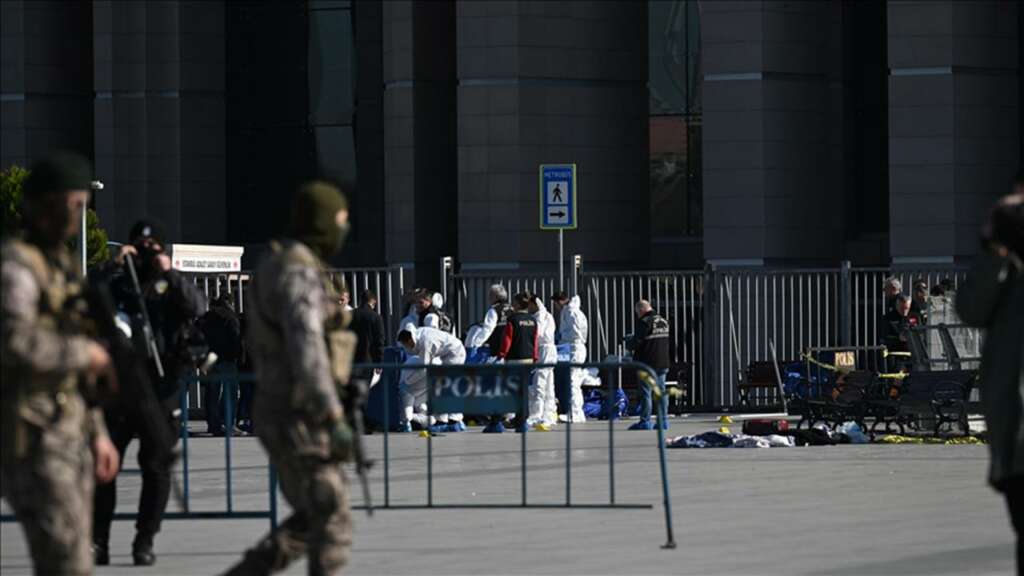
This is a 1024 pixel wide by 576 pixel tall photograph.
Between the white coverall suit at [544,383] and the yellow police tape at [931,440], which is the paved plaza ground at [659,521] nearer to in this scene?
the yellow police tape at [931,440]

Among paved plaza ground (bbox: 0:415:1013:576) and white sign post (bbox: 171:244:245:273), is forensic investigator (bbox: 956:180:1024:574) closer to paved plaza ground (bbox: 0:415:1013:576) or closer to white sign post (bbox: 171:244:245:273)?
paved plaza ground (bbox: 0:415:1013:576)

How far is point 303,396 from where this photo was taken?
9.16 metres

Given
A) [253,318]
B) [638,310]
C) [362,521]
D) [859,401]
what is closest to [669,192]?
[638,310]

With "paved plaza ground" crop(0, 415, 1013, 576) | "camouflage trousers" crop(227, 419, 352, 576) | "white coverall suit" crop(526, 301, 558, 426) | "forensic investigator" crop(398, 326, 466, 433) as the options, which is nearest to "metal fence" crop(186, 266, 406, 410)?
"forensic investigator" crop(398, 326, 466, 433)

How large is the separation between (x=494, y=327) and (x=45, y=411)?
67.5ft

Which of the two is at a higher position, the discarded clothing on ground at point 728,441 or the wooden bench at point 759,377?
the wooden bench at point 759,377

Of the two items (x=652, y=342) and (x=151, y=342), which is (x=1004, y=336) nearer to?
(x=151, y=342)

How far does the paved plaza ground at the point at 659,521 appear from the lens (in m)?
12.6

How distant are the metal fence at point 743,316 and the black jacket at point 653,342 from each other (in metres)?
3.73

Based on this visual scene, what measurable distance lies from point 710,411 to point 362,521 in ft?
56.3

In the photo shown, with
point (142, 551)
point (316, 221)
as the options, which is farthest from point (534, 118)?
point (316, 221)

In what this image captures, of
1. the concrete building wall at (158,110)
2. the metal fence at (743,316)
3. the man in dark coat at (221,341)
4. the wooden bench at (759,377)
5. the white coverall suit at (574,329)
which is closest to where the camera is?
the man in dark coat at (221,341)

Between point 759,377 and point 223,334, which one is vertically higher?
point 223,334

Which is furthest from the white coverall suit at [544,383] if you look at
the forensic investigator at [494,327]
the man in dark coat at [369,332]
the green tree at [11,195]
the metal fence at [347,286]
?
the green tree at [11,195]
